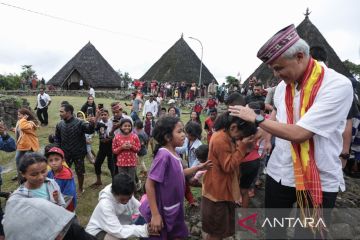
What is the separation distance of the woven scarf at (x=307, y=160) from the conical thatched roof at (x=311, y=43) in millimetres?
14720

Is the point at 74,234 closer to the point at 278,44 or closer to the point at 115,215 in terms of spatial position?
the point at 115,215

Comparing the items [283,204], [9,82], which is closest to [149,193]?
[283,204]

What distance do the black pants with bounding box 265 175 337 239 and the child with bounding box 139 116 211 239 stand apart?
0.58m

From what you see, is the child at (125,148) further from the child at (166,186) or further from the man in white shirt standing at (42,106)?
the man in white shirt standing at (42,106)

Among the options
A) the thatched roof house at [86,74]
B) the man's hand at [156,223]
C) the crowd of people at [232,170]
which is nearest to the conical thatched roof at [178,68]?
the thatched roof house at [86,74]

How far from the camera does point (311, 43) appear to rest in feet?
57.3

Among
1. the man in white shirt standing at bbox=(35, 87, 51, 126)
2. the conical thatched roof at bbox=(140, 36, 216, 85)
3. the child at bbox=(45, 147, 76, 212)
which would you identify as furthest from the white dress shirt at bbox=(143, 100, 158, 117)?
the conical thatched roof at bbox=(140, 36, 216, 85)

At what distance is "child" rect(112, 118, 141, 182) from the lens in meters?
4.90

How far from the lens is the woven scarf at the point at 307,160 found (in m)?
1.83

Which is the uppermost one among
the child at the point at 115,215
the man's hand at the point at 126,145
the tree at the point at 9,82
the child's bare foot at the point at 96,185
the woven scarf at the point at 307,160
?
the tree at the point at 9,82

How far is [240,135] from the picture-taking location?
98.3 inches

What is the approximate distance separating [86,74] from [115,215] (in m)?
28.9

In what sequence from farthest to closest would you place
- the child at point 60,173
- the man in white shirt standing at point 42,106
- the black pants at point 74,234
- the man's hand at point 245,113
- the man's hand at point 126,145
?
the man in white shirt standing at point 42,106 < the man's hand at point 126,145 < the child at point 60,173 < the black pants at point 74,234 < the man's hand at point 245,113

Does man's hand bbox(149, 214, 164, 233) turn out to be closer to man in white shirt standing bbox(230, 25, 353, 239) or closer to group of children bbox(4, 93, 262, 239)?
group of children bbox(4, 93, 262, 239)
